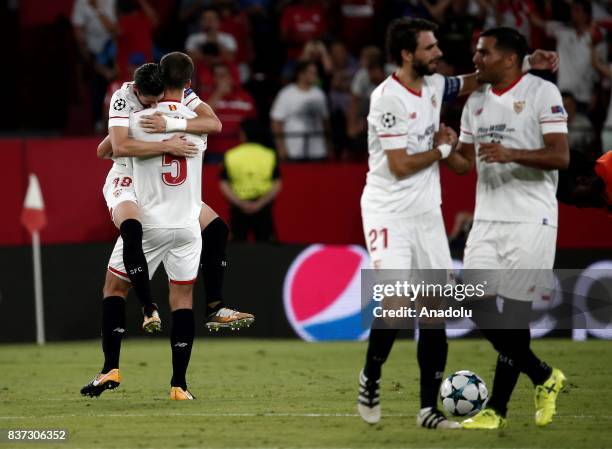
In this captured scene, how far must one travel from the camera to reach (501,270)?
7832 millimetres

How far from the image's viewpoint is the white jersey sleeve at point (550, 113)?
25.4ft

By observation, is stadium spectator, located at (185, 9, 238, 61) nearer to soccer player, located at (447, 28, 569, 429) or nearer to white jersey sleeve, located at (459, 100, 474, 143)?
white jersey sleeve, located at (459, 100, 474, 143)

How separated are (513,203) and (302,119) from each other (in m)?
8.33

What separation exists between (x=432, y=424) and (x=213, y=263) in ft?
8.59

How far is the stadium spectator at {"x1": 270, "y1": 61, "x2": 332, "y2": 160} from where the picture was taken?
625 inches

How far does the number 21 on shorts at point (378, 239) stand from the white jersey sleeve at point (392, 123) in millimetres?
Answer: 529

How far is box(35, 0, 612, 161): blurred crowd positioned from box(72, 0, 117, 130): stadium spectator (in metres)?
0.01

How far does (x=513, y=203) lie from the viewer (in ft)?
25.9

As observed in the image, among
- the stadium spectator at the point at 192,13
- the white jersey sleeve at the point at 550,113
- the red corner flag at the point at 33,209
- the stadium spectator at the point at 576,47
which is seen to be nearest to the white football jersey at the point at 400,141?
the white jersey sleeve at the point at 550,113

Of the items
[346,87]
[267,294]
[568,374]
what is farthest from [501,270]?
[346,87]

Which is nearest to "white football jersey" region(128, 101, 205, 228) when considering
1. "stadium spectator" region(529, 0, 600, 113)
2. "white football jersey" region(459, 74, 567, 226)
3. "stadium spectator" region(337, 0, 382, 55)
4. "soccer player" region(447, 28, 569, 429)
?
"soccer player" region(447, 28, 569, 429)

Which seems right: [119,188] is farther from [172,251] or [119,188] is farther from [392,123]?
[392,123]

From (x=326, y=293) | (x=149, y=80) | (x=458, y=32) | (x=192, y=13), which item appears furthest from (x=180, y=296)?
(x=192, y=13)
